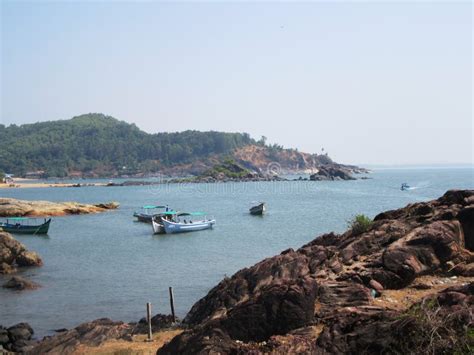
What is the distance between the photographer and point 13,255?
127ft

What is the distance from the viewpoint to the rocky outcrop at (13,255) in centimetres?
3775

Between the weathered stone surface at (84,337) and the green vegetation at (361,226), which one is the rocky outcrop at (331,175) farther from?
the weathered stone surface at (84,337)

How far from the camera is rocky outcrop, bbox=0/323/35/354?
840 inches

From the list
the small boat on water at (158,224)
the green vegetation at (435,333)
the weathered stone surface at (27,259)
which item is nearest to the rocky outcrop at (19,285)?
the weathered stone surface at (27,259)

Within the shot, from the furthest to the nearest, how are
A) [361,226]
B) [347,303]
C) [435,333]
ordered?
[361,226] < [347,303] < [435,333]

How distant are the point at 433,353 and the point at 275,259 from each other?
8667 mm

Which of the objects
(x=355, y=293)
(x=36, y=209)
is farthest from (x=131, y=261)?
(x=36, y=209)

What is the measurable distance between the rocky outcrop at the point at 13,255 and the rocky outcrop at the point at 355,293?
21.9 m

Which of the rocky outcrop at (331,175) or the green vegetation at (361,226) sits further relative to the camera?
the rocky outcrop at (331,175)

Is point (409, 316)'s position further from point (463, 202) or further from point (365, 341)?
point (463, 202)

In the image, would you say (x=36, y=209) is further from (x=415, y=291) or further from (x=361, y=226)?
(x=415, y=291)

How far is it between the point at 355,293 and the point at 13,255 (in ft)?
94.5

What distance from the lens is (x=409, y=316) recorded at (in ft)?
42.7

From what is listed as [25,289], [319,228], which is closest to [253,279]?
[25,289]
